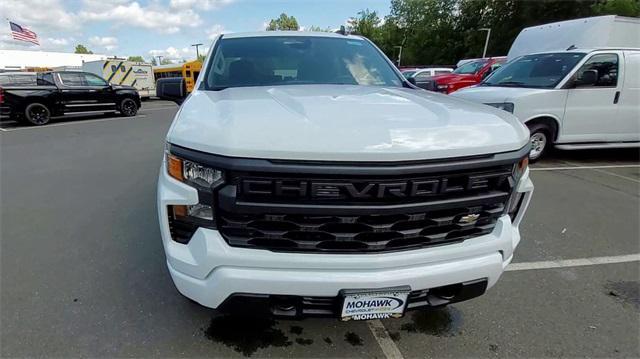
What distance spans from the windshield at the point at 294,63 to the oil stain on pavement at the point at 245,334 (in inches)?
63.9

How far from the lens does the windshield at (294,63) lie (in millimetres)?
2789

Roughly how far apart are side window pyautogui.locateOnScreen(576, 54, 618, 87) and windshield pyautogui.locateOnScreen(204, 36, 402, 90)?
500cm

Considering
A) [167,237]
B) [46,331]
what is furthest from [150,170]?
A: [167,237]

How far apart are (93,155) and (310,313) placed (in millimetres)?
6992

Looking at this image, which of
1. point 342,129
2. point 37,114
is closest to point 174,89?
point 342,129

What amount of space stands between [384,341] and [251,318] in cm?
86

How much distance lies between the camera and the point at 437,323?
2.33 m

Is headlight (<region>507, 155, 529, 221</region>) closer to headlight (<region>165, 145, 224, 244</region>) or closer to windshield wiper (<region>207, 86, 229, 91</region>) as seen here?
headlight (<region>165, 145, 224, 244</region>)

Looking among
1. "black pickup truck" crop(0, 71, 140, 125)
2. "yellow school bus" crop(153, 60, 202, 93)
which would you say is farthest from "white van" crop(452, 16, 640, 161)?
"yellow school bus" crop(153, 60, 202, 93)

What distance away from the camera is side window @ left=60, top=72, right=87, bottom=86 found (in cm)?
1165

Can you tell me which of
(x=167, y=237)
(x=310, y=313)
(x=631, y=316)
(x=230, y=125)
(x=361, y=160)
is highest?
(x=230, y=125)

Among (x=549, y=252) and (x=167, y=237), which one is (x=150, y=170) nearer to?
(x=167, y=237)

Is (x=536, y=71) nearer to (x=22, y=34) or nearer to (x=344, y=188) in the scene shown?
(x=344, y=188)

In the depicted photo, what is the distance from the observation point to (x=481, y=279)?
1.78 m
